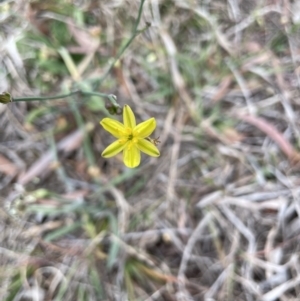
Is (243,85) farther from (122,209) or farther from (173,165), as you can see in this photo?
(122,209)

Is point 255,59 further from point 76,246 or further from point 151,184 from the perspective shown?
point 76,246

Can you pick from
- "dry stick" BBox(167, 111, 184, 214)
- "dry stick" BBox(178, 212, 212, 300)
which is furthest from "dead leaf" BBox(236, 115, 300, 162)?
"dry stick" BBox(178, 212, 212, 300)

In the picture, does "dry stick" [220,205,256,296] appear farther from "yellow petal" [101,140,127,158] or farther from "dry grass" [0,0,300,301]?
"yellow petal" [101,140,127,158]

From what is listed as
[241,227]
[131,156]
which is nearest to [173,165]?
[241,227]

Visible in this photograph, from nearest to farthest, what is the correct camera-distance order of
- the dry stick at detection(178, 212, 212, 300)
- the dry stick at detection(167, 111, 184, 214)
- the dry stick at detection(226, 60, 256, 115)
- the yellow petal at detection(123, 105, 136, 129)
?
the yellow petal at detection(123, 105, 136, 129), the dry stick at detection(178, 212, 212, 300), the dry stick at detection(167, 111, 184, 214), the dry stick at detection(226, 60, 256, 115)

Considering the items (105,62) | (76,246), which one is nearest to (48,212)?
(76,246)

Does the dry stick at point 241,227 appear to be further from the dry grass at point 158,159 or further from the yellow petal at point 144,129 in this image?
the yellow petal at point 144,129

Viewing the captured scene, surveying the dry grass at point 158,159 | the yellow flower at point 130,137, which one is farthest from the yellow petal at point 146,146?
the dry grass at point 158,159
